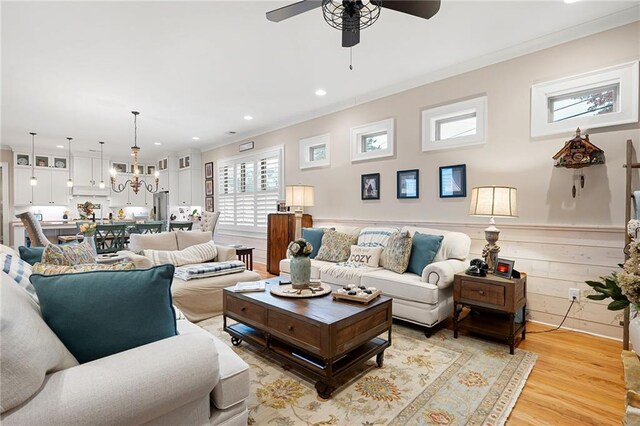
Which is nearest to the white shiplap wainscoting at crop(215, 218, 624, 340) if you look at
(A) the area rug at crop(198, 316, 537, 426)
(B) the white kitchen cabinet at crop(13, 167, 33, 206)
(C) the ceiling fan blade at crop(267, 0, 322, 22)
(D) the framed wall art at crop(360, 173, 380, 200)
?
(A) the area rug at crop(198, 316, 537, 426)

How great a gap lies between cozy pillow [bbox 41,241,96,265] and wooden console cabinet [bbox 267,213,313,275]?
113 inches

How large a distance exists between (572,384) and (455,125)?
283cm

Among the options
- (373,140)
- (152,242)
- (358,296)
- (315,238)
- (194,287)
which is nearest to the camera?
(358,296)

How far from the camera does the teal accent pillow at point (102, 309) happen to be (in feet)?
3.73

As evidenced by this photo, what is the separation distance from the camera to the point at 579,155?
9.20ft

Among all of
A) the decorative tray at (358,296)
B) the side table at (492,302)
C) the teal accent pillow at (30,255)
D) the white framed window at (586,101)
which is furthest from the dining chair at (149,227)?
the white framed window at (586,101)

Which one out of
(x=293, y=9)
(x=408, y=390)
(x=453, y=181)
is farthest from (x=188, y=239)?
(x=453, y=181)

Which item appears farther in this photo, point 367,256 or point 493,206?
point 367,256

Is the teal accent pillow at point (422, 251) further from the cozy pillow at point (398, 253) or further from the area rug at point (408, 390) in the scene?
the area rug at point (408, 390)

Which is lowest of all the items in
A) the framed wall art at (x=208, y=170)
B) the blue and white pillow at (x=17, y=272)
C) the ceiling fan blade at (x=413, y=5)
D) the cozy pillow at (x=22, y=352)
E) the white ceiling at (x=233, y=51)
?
the cozy pillow at (x=22, y=352)

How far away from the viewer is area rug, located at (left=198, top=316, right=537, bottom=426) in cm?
175

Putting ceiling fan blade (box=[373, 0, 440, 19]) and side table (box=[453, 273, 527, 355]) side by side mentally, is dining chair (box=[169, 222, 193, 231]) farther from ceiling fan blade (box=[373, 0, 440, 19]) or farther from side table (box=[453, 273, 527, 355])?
ceiling fan blade (box=[373, 0, 440, 19])

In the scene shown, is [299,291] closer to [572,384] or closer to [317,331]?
[317,331]

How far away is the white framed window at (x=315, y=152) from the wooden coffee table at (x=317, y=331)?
3107 millimetres
